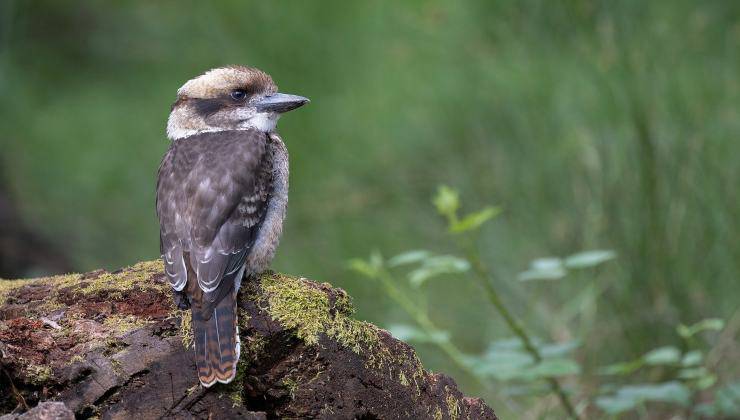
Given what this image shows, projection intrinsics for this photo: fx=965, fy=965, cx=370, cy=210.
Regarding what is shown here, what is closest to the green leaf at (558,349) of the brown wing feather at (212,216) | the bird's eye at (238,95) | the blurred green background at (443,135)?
the blurred green background at (443,135)

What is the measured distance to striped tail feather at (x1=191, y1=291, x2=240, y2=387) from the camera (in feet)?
8.93

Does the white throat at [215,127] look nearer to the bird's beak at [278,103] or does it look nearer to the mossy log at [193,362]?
the bird's beak at [278,103]

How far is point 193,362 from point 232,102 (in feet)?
5.43

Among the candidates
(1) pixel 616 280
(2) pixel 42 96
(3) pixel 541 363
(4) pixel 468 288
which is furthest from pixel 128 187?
(3) pixel 541 363

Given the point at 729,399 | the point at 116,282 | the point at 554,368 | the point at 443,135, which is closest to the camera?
the point at 116,282

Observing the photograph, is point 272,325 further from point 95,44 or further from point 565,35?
point 95,44

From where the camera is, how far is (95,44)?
334 inches

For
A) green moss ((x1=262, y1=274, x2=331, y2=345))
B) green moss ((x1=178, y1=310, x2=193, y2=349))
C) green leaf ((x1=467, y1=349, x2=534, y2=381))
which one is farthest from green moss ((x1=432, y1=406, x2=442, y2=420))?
green moss ((x1=178, y1=310, x2=193, y2=349))

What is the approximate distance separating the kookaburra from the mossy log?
0.29 feet

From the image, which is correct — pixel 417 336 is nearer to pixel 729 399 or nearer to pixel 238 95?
pixel 238 95

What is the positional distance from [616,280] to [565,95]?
1611mm

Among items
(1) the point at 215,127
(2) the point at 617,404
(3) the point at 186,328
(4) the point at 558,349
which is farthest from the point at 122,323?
(2) the point at 617,404

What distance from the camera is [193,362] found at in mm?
2855

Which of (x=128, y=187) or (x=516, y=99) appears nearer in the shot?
(x=516, y=99)
